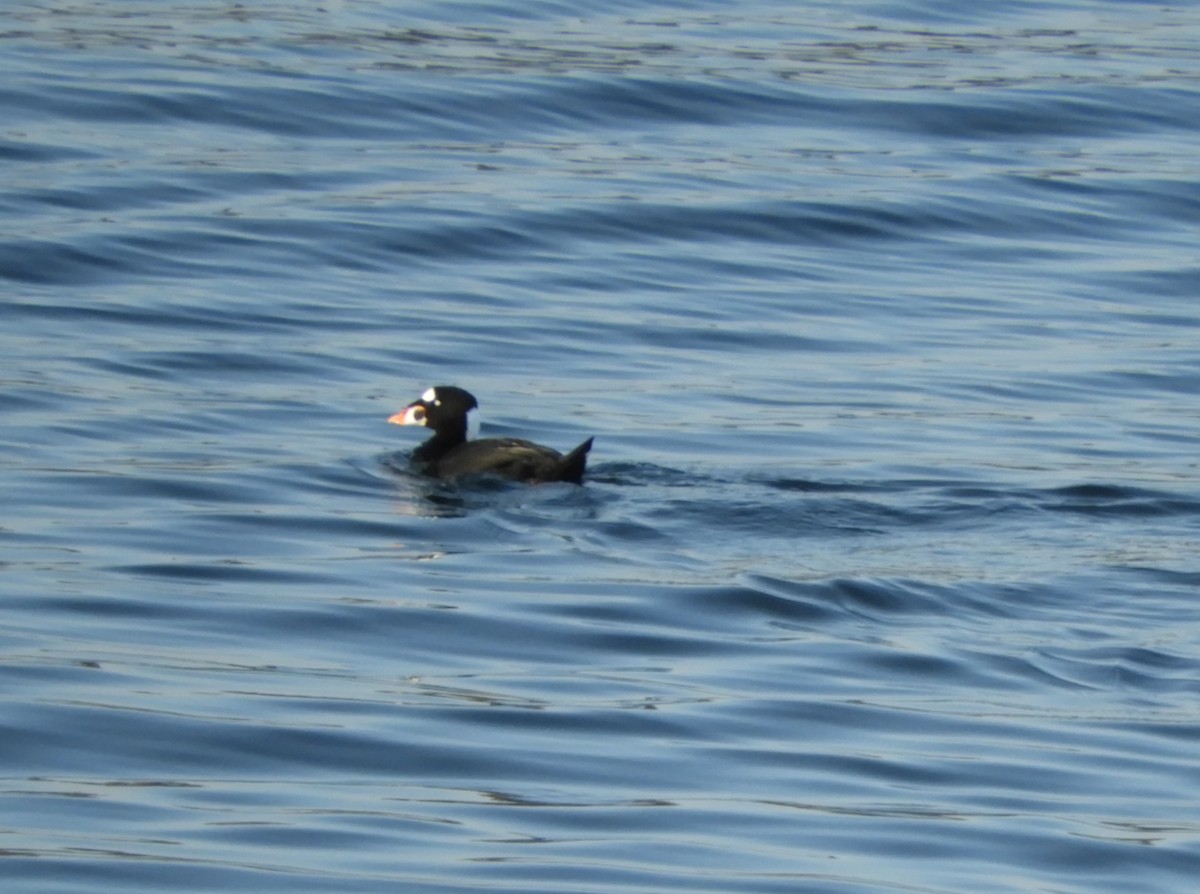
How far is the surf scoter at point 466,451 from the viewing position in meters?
11.7

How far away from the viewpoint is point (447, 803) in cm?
655

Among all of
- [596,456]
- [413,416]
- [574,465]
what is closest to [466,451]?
[413,416]

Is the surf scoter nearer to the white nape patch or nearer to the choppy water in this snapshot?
the white nape patch

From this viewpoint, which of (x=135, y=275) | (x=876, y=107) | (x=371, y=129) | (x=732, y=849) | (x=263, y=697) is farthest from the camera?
(x=876, y=107)

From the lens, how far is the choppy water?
660cm

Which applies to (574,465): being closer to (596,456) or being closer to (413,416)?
(596,456)

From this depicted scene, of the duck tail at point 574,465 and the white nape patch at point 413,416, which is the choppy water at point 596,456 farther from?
the white nape patch at point 413,416

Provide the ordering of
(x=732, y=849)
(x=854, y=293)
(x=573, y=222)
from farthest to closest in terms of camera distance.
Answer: (x=573, y=222), (x=854, y=293), (x=732, y=849)

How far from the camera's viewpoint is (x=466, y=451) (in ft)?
40.4

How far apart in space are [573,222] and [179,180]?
3241mm

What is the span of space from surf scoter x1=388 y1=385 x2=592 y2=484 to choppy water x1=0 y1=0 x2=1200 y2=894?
0.17m

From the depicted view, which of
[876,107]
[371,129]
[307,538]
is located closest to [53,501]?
[307,538]

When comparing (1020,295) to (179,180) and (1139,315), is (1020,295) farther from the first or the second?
(179,180)

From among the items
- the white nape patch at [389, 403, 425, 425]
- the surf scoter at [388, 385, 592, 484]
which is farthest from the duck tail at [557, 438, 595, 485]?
the white nape patch at [389, 403, 425, 425]
